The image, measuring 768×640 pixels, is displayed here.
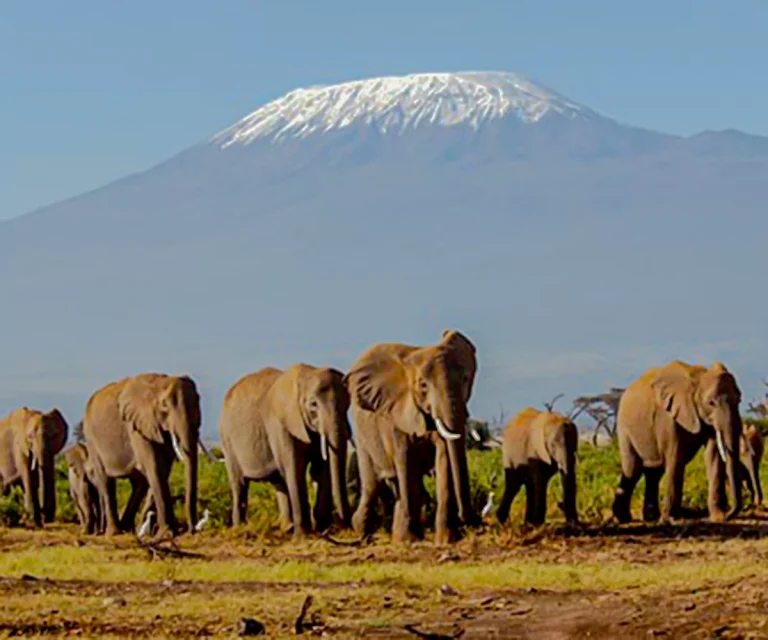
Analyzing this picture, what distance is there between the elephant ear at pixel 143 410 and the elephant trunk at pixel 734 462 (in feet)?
23.5

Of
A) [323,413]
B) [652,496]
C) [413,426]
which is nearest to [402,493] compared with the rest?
[413,426]

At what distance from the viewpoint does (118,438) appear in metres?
28.6

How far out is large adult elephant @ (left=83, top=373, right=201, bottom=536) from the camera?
1041 inches

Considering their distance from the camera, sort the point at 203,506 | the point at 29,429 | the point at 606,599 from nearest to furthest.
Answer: the point at 606,599 < the point at 203,506 < the point at 29,429

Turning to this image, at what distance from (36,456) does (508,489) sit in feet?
31.6

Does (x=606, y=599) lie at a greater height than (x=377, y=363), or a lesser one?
lesser

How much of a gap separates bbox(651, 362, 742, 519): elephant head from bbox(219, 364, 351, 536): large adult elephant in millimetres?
4211

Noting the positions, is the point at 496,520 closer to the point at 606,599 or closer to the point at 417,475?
the point at 417,475

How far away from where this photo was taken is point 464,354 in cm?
2267

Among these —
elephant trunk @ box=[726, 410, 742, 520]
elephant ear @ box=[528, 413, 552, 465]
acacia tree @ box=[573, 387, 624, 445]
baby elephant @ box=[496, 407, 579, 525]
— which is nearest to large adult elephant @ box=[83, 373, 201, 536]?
baby elephant @ box=[496, 407, 579, 525]

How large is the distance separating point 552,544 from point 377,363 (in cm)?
326

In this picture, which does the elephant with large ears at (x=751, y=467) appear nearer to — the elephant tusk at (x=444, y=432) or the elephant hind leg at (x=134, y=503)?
the elephant tusk at (x=444, y=432)

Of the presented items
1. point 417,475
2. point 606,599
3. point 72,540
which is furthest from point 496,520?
point 606,599

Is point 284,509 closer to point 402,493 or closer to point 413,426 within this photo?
point 402,493
